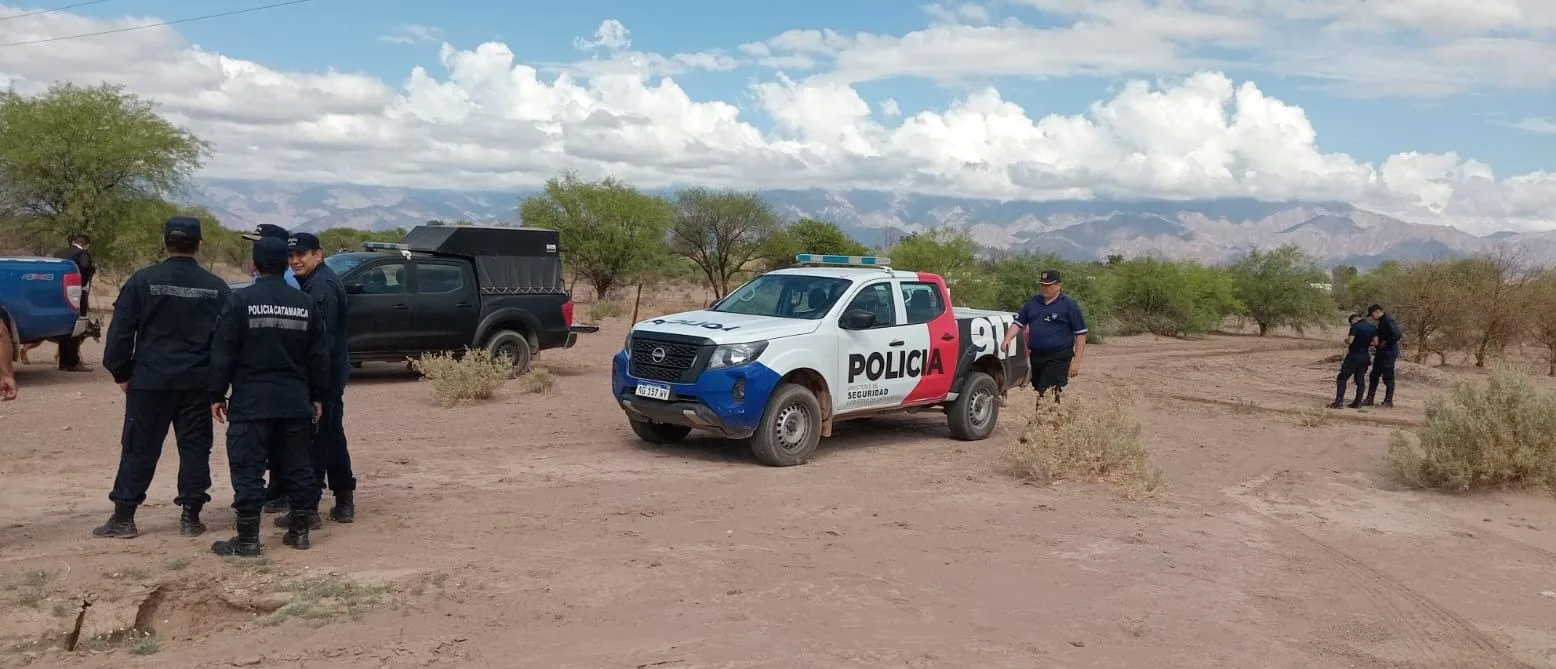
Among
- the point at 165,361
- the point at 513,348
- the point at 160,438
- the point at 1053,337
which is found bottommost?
the point at 513,348

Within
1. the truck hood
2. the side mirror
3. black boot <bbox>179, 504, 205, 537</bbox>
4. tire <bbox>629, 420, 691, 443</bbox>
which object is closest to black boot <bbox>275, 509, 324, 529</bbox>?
black boot <bbox>179, 504, 205, 537</bbox>

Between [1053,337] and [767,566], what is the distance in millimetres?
4941

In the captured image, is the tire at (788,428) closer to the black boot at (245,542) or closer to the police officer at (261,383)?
the police officer at (261,383)

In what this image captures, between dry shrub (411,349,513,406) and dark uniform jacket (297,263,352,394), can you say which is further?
dry shrub (411,349,513,406)

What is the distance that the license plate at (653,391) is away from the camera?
948 centimetres

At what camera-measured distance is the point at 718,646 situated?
196 inches

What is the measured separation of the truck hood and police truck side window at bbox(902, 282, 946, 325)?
130 cm

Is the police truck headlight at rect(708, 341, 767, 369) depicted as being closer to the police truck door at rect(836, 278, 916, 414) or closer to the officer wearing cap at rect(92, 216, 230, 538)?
the police truck door at rect(836, 278, 916, 414)

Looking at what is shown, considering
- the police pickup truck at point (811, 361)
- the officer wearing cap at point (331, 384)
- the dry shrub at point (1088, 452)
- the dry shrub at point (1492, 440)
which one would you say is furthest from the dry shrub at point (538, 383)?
the dry shrub at point (1492, 440)

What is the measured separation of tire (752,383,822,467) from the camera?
9398mm

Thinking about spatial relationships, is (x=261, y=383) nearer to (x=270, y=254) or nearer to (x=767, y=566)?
(x=270, y=254)

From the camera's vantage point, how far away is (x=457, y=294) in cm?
1506

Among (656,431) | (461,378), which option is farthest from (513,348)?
(656,431)

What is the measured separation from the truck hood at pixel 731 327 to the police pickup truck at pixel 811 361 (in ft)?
0.04
